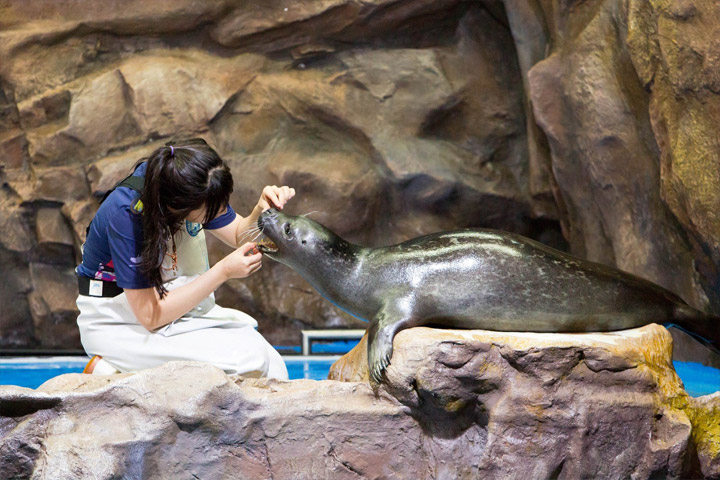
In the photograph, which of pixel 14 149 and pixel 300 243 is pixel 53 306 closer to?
pixel 14 149

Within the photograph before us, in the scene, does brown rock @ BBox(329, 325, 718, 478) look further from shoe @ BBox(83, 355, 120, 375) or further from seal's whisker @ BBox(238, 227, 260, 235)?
shoe @ BBox(83, 355, 120, 375)

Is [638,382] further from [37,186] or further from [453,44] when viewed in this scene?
[37,186]

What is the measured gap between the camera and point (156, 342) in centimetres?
345

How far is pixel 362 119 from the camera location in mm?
6633

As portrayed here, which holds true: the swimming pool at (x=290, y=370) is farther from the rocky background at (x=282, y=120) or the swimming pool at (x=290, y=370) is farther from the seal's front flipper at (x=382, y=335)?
the seal's front flipper at (x=382, y=335)

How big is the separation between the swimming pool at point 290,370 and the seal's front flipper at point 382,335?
1.90 meters

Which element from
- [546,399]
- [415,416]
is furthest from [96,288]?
[546,399]

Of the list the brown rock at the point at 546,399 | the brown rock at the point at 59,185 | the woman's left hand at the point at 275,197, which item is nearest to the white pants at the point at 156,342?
the woman's left hand at the point at 275,197

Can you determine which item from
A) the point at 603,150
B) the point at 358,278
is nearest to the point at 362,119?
the point at 603,150

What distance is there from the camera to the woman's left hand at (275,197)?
3701 millimetres

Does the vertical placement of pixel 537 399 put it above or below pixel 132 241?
below

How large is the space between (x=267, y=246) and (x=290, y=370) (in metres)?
2.01

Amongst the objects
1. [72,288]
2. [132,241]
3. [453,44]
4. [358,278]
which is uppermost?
[453,44]

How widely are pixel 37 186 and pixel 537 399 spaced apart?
492 centimetres
